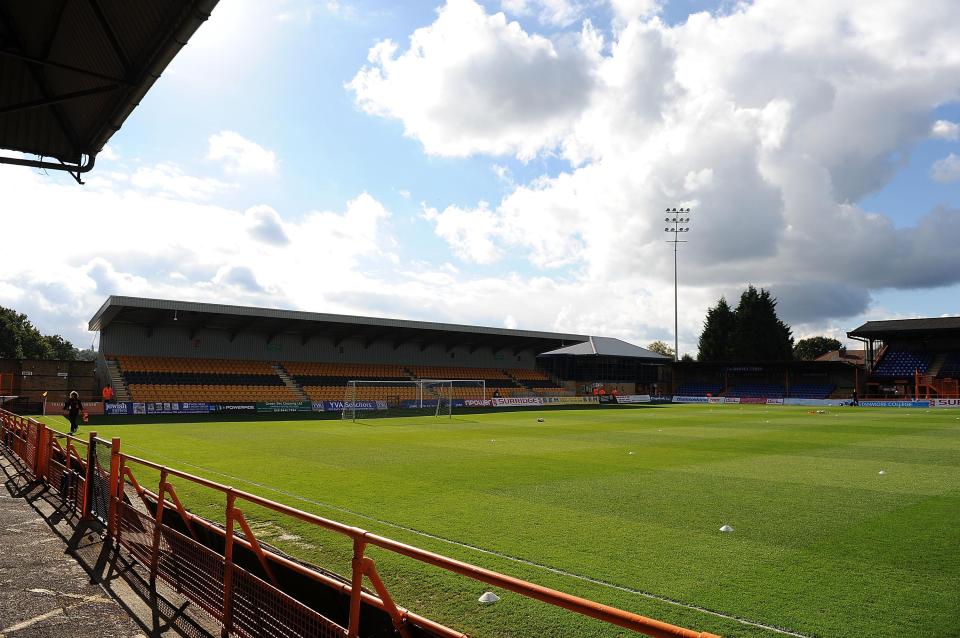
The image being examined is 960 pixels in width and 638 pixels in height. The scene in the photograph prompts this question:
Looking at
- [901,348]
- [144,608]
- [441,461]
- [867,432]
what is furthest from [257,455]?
[901,348]

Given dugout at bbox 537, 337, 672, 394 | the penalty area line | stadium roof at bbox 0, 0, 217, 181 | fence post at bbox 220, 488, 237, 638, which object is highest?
stadium roof at bbox 0, 0, 217, 181

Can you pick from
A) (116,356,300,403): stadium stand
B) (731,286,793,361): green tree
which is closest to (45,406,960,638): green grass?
(116,356,300,403): stadium stand

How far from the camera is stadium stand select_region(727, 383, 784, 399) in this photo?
6750 cm

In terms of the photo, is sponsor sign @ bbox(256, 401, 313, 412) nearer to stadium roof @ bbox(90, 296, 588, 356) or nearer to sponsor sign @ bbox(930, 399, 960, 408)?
stadium roof @ bbox(90, 296, 588, 356)

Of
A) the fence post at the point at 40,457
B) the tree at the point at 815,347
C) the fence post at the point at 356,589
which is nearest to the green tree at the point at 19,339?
the fence post at the point at 40,457

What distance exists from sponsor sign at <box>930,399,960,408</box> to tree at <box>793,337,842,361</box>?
73294 mm

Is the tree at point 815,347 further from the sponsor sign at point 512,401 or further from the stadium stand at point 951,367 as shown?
the sponsor sign at point 512,401

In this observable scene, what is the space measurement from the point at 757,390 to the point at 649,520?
219ft

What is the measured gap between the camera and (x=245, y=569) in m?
5.67

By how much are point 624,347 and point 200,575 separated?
68302mm

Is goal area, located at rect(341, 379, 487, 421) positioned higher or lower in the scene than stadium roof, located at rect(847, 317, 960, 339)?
lower

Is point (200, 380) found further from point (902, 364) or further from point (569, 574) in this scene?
point (902, 364)

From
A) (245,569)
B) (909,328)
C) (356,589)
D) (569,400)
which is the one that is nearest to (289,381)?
(569,400)

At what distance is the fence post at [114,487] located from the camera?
8141 millimetres
